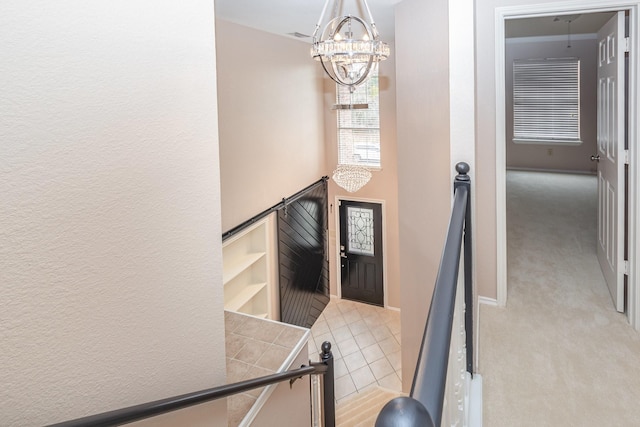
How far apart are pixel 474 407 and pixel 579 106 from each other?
8366 millimetres

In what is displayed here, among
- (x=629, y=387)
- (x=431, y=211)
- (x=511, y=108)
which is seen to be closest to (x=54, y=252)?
(x=629, y=387)

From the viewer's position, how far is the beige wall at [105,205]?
1.00m

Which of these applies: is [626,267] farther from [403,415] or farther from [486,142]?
[403,415]

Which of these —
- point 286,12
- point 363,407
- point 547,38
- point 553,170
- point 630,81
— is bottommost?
point 363,407

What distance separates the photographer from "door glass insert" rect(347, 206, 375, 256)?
908 cm

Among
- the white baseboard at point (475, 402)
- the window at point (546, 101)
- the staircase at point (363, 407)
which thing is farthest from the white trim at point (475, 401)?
the window at point (546, 101)

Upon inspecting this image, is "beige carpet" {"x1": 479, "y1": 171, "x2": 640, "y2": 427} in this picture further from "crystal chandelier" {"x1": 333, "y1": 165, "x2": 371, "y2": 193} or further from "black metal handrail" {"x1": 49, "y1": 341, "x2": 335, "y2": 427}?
"crystal chandelier" {"x1": 333, "y1": 165, "x2": 371, "y2": 193}

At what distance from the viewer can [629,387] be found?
2.56 metres

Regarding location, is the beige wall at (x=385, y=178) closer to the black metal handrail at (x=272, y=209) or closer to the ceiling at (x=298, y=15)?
the black metal handrail at (x=272, y=209)

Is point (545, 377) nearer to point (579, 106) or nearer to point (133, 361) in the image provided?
point (133, 361)

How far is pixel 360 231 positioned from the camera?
9211mm

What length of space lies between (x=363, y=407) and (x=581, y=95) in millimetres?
6913

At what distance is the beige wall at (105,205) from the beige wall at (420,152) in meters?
2.53

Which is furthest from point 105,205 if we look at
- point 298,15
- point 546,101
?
point 546,101
